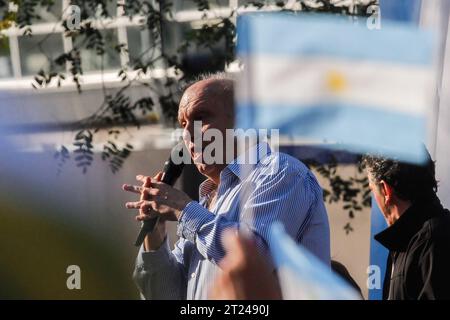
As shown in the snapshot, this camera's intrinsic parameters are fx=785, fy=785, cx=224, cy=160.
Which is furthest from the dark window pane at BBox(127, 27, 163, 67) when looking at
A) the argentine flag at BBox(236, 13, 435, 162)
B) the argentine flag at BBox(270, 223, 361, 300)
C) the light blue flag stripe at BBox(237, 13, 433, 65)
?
the argentine flag at BBox(270, 223, 361, 300)

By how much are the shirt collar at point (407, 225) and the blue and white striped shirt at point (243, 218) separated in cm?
34

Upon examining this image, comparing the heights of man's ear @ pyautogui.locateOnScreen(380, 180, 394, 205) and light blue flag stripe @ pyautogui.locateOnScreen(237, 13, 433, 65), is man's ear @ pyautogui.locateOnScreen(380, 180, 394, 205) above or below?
below

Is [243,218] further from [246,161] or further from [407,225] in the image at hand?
[407,225]

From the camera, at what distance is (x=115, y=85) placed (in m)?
3.63

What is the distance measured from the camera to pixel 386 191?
2389 millimetres

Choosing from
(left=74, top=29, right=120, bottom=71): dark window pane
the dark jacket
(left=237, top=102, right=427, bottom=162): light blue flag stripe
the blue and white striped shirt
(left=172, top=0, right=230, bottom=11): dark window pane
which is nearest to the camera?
the blue and white striped shirt

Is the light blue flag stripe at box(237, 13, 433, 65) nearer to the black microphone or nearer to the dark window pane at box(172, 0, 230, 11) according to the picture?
the dark window pane at box(172, 0, 230, 11)

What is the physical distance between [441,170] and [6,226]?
206 cm

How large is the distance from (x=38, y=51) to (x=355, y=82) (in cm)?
160

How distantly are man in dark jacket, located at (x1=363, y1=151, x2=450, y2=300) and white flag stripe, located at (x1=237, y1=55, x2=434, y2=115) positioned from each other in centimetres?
43

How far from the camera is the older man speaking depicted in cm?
194

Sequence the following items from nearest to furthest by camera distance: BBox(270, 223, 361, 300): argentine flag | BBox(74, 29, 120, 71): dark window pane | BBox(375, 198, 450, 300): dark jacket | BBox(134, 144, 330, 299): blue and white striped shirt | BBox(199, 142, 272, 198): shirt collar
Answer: BBox(270, 223, 361, 300): argentine flag
BBox(134, 144, 330, 299): blue and white striped shirt
BBox(199, 142, 272, 198): shirt collar
BBox(375, 198, 450, 300): dark jacket
BBox(74, 29, 120, 71): dark window pane
